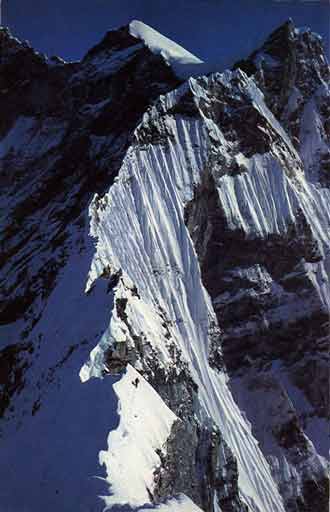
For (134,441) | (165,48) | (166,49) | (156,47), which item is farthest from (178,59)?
(134,441)

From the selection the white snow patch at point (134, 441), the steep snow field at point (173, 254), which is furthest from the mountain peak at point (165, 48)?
the white snow patch at point (134, 441)

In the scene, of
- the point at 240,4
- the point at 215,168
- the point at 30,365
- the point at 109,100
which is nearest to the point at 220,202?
the point at 215,168

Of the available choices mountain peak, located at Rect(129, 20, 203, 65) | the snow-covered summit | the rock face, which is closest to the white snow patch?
the rock face

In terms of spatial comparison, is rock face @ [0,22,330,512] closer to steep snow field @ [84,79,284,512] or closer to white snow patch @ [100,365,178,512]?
white snow patch @ [100,365,178,512]

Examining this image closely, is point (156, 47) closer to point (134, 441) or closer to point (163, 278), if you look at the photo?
point (163, 278)

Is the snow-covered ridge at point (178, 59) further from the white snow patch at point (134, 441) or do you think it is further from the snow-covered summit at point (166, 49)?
the white snow patch at point (134, 441)

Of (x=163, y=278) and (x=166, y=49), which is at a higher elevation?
(x=166, y=49)

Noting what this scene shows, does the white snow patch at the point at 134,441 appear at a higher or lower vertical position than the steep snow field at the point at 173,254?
lower

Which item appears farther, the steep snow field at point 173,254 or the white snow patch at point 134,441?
the steep snow field at point 173,254
